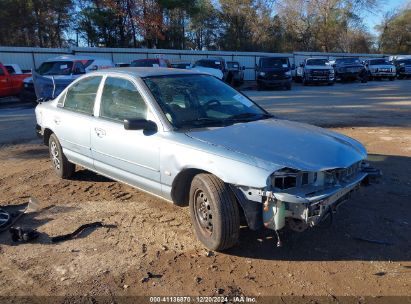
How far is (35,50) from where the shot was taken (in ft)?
77.3

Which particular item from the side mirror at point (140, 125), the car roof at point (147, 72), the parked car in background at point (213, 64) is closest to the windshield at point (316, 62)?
the parked car in background at point (213, 64)

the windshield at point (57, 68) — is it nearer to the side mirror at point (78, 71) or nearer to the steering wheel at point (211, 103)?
the side mirror at point (78, 71)

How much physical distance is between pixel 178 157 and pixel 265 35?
2020 inches

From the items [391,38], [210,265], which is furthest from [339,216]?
[391,38]

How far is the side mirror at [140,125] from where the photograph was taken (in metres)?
4.30

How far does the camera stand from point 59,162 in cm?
631

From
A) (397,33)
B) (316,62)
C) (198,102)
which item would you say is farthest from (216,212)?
(397,33)

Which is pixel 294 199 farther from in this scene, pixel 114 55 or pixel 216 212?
pixel 114 55

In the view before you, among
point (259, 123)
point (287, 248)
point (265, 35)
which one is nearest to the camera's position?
point (287, 248)

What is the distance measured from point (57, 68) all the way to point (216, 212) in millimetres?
14879

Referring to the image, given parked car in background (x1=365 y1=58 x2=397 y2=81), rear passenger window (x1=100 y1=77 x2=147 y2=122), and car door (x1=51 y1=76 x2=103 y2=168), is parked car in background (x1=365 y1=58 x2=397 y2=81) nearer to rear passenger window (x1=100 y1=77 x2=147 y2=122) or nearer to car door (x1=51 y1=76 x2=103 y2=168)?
car door (x1=51 y1=76 x2=103 y2=168)

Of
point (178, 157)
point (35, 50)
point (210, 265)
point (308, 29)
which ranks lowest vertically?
point (210, 265)

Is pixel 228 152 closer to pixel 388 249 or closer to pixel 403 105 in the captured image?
pixel 388 249

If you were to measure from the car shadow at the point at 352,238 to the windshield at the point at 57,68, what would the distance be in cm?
1396
